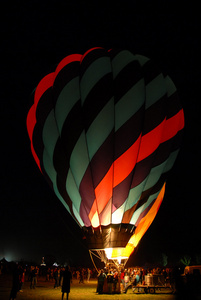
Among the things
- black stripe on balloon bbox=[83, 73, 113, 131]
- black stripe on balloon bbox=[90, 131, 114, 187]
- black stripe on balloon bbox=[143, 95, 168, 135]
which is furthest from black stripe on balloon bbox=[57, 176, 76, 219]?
black stripe on balloon bbox=[143, 95, 168, 135]

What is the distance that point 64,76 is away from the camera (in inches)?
455

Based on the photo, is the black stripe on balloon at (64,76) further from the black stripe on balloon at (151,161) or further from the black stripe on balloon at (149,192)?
the black stripe on balloon at (149,192)

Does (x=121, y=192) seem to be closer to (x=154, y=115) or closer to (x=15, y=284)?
(x=154, y=115)

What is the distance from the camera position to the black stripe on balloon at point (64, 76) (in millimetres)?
11422

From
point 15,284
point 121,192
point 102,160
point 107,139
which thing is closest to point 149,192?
point 121,192

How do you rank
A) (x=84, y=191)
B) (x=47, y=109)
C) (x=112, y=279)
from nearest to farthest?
(x=112, y=279) < (x=84, y=191) < (x=47, y=109)

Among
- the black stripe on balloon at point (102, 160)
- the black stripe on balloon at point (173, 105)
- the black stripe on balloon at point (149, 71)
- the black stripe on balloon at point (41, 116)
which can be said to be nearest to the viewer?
the black stripe on balloon at point (102, 160)

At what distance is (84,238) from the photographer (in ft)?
36.0

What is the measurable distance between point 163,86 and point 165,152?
94.4 inches

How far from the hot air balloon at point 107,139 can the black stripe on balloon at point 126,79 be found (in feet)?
0.11

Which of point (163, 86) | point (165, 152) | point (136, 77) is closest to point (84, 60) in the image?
point (136, 77)

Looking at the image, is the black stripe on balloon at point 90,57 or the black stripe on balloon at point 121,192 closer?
the black stripe on balloon at point 121,192

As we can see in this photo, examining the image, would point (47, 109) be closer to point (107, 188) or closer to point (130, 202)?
point (107, 188)

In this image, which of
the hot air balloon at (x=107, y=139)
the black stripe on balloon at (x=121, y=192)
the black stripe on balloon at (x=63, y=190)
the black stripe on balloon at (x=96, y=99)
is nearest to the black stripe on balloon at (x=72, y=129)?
the hot air balloon at (x=107, y=139)
